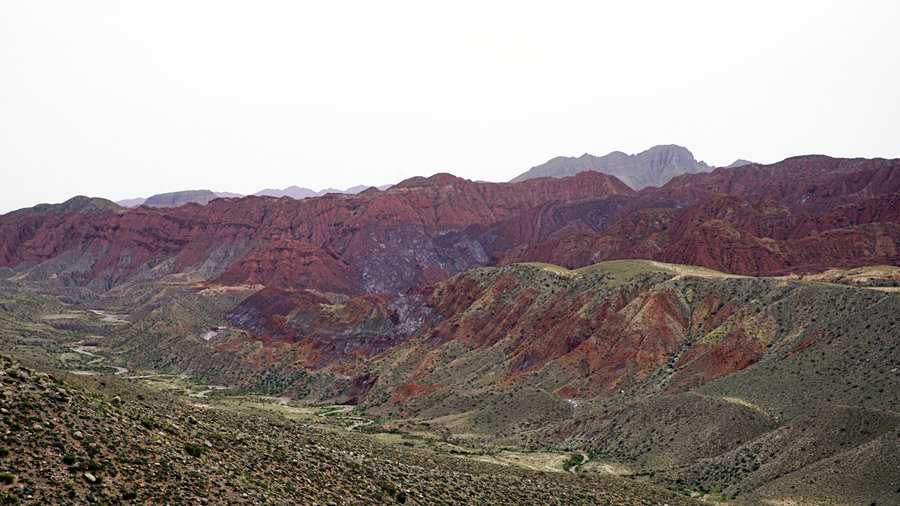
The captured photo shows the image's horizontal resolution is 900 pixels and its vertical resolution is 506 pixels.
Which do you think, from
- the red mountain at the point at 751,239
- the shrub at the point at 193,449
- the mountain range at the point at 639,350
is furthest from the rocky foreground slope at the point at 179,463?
the red mountain at the point at 751,239

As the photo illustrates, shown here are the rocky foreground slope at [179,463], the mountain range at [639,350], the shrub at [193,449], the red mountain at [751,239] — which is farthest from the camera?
the red mountain at [751,239]

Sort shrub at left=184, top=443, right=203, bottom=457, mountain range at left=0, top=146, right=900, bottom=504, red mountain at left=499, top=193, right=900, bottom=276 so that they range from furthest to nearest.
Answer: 1. red mountain at left=499, top=193, right=900, bottom=276
2. mountain range at left=0, top=146, right=900, bottom=504
3. shrub at left=184, top=443, right=203, bottom=457

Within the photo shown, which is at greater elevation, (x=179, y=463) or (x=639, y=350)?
(x=179, y=463)

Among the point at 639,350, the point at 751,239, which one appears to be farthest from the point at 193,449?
the point at 751,239

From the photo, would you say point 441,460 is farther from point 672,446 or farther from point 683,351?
point 683,351

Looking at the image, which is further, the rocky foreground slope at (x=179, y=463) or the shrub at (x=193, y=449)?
the shrub at (x=193, y=449)

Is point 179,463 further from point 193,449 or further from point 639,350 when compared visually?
point 639,350

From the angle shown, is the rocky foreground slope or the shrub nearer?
the rocky foreground slope

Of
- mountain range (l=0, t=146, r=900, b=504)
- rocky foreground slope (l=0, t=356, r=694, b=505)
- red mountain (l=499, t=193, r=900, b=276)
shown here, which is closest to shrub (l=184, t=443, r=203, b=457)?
rocky foreground slope (l=0, t=356, r=694, b=505)

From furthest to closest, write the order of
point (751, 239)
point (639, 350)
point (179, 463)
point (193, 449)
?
point (751, 239), point (639, 350), point (193, 449), point (179, 463)

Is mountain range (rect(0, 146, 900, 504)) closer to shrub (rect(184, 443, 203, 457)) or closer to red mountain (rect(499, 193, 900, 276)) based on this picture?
red mountain (rect(499, 193, 900, 276))

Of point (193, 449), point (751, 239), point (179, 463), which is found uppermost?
point (751, 239)

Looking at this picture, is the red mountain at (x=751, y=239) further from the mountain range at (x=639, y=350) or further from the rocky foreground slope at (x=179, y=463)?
the rocky foreground slope at (x=179, y=463)

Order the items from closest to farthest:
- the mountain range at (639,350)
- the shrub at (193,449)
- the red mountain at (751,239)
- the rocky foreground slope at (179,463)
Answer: the rocky foreground slope at (179,463) → the shrub at (193,449) → the mountain range at (639,350) → the red mountain at (751,239)
